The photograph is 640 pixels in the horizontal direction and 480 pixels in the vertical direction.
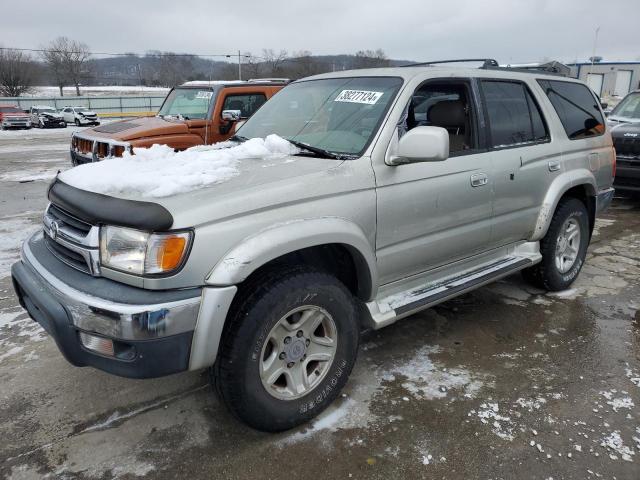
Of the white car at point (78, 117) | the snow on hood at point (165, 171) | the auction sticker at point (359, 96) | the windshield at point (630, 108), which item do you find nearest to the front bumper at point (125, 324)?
the snow on hood at point (165, 171)

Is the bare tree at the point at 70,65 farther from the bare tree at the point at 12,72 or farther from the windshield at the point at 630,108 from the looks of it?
the windshield at the point at 630,108

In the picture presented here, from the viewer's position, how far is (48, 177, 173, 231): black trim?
7.10 ft

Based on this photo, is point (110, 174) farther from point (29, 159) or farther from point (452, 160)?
point (29, 159)

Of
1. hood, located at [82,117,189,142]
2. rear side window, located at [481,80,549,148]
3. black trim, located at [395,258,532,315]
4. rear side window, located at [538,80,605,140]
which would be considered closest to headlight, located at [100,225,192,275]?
black trim, located at [395,258,532,315]

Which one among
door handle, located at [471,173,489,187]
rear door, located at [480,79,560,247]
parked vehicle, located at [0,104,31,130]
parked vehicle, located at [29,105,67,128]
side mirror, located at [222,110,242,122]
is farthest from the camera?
parked vehicle, located at [29,105,67,128]

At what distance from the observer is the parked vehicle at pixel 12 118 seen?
2742 cm

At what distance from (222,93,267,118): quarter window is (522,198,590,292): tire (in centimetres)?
513

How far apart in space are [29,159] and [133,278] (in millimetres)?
14263

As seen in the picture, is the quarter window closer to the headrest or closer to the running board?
the headrest

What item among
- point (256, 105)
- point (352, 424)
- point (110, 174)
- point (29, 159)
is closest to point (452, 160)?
point (352, 424)

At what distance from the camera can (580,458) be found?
2.49 meters

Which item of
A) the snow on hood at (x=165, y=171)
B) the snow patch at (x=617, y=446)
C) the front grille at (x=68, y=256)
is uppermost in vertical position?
the snow on hood at (x=165, y=171)

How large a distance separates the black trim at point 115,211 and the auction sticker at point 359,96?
161 centimetres

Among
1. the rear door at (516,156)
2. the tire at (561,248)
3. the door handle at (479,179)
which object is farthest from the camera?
the tire at (561,248)
